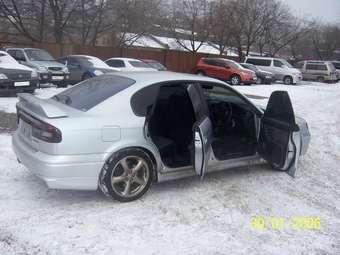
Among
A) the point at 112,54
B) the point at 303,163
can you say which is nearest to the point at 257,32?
the point at 112,54

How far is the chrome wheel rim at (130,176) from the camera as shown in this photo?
452 cm

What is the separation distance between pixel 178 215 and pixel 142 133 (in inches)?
39.0

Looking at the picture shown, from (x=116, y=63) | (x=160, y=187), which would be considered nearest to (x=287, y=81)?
(x=116, y=63)

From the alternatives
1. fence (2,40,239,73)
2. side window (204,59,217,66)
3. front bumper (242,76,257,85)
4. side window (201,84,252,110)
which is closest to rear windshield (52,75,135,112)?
side window (201,84,252,110)

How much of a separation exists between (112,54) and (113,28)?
4.35 m

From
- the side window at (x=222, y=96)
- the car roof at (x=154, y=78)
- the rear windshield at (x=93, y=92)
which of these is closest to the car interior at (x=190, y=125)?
the side window at (x=222, y=96)

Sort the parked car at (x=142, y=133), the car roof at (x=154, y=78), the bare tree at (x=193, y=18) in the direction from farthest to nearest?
the bare tree at (x=193, y=18), the car roof at (x=154, y=78), the parked car at (x=142, y=133)

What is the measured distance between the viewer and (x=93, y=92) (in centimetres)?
490

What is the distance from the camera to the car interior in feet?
16.8

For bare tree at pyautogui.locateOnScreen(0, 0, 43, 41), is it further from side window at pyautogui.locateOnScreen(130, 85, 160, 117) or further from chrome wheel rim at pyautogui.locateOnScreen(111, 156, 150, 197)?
chrome wheel rim at pyautogui.locateOnScreen(111, 156, 150, 197)

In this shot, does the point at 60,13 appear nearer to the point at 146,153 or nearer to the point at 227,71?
the point at 227,71

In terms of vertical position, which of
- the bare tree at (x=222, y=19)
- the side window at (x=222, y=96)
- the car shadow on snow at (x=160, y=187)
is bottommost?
the car shadow on snow at (x=160, y=187)

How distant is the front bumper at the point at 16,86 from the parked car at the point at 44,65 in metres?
3.02

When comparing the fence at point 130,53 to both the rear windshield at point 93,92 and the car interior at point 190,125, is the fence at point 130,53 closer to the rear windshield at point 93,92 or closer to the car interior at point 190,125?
the rear windshield at point 93,92
